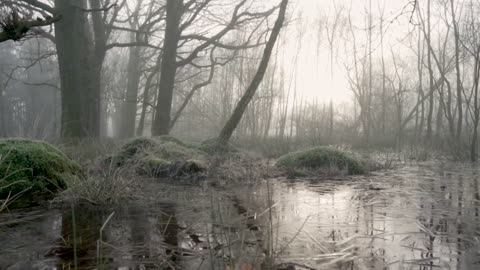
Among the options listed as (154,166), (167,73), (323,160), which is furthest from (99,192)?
(167,73)

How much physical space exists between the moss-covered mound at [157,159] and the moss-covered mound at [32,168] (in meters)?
0.71

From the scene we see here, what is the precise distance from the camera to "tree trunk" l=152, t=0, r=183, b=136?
1012cm

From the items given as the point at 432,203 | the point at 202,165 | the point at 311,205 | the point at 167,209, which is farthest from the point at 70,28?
the point at 432,203

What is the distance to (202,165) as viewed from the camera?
5.23 m

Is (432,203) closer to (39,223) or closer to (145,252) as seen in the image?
(145,252)

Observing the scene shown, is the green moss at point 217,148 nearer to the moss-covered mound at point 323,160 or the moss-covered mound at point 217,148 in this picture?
the moss-covered mound at point 217,148

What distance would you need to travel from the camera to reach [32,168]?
11.2 ft

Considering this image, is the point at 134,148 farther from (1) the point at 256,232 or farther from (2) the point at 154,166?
(1) the point at 256,232

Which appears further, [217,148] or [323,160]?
[217,148]

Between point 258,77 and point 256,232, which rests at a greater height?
point 258,77

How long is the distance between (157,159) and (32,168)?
220 cm

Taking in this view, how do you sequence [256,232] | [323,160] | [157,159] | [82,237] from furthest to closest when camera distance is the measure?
[323,160]
[157,159]
[256,232]
[82,237]

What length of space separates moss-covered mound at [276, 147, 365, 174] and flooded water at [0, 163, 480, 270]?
1942 millimetres

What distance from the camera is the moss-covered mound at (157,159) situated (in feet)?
16.8
